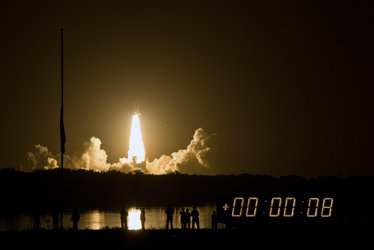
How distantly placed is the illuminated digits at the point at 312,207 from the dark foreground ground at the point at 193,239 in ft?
4.16

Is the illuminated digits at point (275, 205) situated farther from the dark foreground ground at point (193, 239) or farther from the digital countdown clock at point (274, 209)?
the dark foreground ground at point (193, 239)

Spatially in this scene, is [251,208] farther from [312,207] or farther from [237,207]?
→ [312,207]

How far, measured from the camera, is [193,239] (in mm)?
64438

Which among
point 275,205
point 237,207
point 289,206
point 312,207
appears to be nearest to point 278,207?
point 275,205

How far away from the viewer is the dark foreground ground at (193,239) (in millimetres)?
62281

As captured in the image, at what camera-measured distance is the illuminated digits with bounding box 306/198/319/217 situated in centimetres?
6994

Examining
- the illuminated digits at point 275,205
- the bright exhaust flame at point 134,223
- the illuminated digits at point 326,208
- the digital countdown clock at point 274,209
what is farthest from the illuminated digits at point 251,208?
the bright exhaust flame at point 134,223

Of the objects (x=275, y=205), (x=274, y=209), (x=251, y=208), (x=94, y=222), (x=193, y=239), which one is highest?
(x=94, y=222)

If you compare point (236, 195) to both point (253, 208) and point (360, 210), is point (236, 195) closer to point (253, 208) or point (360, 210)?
point (253, 208)

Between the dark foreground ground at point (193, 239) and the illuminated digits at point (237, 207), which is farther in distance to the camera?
the illuminated digits at point (237, 207)

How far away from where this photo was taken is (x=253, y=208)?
69188 mm

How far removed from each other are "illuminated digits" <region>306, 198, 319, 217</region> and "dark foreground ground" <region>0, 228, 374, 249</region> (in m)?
1.27

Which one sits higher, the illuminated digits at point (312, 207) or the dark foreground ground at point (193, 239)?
the illuminated digits at point (312, 207)

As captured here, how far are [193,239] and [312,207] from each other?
1044 cm
